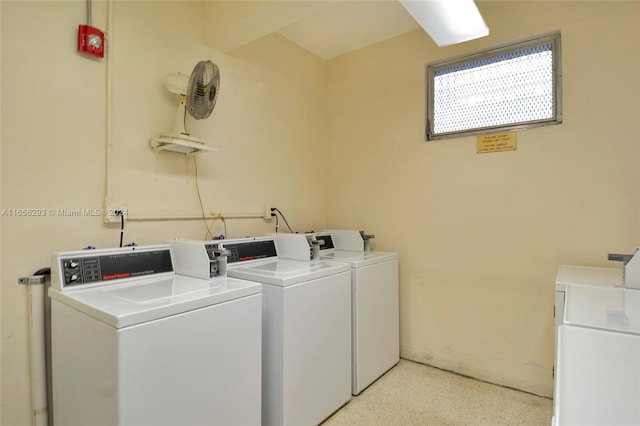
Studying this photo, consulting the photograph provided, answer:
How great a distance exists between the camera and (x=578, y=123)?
2.15 meters

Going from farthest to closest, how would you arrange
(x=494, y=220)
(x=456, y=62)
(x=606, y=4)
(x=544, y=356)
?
(x=456, y=62) < (x=494, y=220) < (x=544, y=356) < (x=606, y=4)

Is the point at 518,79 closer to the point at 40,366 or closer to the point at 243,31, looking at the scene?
the point at 243,31

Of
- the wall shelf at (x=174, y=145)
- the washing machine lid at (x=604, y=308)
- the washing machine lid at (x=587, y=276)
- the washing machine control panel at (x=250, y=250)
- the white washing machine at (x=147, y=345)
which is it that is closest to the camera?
the washing machine lid at (x=604, y=308)

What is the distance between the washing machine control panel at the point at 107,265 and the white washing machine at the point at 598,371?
1.74 meters

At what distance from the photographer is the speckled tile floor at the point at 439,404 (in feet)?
6.61

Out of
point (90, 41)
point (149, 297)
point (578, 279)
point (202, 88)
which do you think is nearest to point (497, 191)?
point (578, 279)

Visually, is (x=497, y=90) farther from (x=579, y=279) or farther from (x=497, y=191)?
(x=579, y=279)

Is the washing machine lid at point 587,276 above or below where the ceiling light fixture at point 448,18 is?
below

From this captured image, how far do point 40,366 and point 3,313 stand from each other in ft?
0.98

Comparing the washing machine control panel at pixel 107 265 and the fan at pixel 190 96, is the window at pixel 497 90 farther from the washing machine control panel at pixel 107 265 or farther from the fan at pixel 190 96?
the washing machine control panel at pixel 107 265

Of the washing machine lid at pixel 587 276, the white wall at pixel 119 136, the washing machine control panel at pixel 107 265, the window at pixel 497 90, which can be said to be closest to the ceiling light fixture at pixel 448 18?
the window at pixel 497 90

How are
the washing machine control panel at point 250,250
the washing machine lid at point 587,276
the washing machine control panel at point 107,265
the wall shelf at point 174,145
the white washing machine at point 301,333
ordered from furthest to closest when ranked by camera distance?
the washing machine control panel at point 250,250 → the wall shelf at point 174,145 → the white washing machine at point 301,333 → the washing machine lid at point 587,276 → the washing machine control panel at point 107,265

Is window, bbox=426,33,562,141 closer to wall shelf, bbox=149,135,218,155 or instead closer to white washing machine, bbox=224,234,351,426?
white washing machine, bbox=224,234,351,426

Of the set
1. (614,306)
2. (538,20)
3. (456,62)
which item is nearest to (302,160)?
(456,62)
